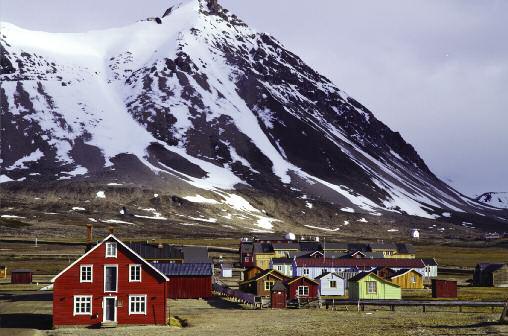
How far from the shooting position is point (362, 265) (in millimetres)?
102375

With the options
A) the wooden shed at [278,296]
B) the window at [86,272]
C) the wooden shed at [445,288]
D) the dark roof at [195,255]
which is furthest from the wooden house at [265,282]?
the window at [86,272]

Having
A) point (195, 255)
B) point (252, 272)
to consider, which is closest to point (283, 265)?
point (252, 272)

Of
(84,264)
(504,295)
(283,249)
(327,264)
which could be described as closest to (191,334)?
(84,264)

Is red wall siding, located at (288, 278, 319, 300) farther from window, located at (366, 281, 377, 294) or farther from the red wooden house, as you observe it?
the red wooden house

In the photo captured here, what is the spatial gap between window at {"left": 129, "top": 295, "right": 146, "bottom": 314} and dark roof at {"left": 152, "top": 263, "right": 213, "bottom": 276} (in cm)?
2399

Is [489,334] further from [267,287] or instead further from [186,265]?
[186,265]

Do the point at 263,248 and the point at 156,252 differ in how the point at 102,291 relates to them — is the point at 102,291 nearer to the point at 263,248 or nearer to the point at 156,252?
the point at 156,252

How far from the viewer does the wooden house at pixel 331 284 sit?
87.9 metres

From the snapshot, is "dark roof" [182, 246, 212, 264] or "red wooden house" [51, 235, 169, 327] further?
"dark roof" [182, 246, 212, 264]

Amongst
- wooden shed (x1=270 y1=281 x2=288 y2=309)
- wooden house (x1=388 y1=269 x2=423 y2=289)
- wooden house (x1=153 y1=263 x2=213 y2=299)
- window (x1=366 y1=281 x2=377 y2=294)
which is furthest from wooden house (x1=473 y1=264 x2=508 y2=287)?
wooden house (x1=153 y1=263 x2=213 y2=299)

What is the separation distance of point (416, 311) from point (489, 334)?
1835 cm

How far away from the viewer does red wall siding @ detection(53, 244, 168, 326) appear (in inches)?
2244

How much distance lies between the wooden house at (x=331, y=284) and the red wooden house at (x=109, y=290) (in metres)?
33.3

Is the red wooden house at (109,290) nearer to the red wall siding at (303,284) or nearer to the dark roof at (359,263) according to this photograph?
the red wall siding at (303,284)
